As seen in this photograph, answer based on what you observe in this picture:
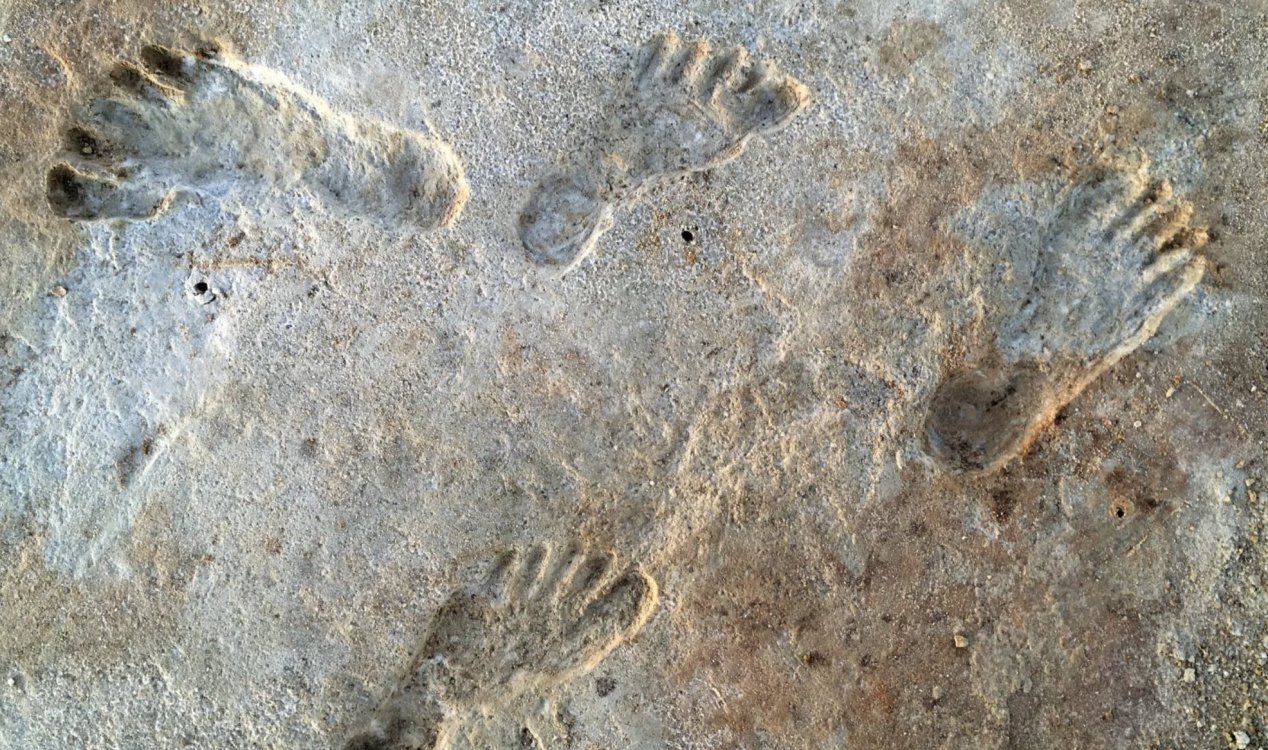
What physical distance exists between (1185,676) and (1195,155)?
1.82m

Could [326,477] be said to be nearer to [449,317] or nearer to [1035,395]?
[449,317]

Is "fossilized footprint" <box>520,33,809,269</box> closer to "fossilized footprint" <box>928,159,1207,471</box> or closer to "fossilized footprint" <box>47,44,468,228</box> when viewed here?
"fossilized footprint" <box>47,44,468,228</box>

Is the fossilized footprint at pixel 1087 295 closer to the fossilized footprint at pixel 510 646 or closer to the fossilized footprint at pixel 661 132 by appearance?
the fossilized footprint at pixel 661 132

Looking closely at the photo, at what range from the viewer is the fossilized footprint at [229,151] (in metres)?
3.02

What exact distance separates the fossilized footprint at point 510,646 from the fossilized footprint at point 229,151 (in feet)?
4.37

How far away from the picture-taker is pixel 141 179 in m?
3.06

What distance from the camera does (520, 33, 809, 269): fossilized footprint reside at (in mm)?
3045

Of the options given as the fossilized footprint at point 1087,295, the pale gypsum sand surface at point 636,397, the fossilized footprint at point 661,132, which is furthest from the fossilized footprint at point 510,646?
the fossilized footprint at point 1087,295

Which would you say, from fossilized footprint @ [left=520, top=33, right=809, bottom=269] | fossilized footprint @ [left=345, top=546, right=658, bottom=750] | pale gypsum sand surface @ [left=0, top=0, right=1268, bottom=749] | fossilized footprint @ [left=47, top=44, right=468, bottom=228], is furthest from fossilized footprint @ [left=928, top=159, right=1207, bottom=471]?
fossilized footprint @ [left=47, top=44, right=468, bottom=228]

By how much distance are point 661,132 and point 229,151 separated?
1568 mm

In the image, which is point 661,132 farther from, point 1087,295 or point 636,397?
point 1087,295

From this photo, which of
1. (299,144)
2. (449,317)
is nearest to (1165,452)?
(449,317)

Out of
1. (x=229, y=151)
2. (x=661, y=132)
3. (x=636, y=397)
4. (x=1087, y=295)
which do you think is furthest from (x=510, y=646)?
(x=1087, y=295)

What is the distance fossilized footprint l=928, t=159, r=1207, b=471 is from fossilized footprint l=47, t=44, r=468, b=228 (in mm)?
2032
